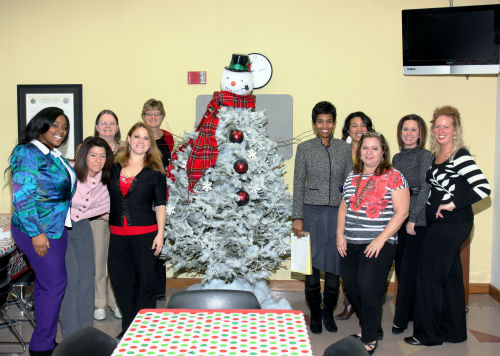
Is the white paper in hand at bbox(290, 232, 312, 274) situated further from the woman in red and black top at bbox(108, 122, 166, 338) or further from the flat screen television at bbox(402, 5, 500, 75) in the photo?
the flat screen television at bbox(402, 5, 500, 75)

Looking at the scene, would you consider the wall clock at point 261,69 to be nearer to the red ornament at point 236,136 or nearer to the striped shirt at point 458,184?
the red ornament at point 236,136

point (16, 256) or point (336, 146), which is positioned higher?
point (336, 146)

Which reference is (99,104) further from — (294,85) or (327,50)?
(327,50)

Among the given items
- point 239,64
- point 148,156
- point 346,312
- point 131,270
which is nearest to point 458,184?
point 346,312

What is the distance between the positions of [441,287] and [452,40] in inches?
85.1

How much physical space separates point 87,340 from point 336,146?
2.29 metres

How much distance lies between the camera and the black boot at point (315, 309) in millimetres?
3445

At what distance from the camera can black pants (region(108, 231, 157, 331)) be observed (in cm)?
307

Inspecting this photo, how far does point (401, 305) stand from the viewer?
3467mm

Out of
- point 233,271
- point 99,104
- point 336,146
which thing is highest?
point 99,104

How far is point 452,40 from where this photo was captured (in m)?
4.04

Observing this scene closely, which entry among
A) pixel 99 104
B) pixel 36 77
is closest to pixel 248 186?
pixel 99 104

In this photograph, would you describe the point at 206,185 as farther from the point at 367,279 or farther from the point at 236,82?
the point at 367,279

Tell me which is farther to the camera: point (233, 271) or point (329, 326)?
point (329, 326)
